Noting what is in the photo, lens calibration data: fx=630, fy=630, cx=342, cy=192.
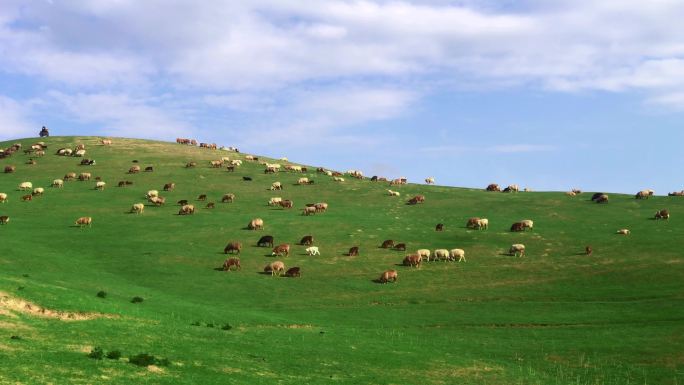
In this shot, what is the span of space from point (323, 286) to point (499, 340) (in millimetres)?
18108

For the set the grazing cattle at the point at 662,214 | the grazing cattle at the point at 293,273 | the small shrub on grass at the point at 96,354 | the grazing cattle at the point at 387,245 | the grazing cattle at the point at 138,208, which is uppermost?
the grazing cattle at the point at 662,214

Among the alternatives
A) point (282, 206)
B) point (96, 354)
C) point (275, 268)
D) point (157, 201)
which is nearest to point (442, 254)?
point (275, 268)

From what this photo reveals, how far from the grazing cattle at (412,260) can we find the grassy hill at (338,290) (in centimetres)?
152

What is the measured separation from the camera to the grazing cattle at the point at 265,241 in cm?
6825

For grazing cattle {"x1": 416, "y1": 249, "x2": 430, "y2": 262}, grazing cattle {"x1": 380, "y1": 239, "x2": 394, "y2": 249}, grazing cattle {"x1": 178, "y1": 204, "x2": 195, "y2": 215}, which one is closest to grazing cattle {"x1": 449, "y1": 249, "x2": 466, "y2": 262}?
grazing cattle {"x1": 416, "y1": 249, "x2": 430, "y2": 262}

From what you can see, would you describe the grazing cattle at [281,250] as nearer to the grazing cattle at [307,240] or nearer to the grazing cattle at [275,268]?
the grazing cattle at [307,240]

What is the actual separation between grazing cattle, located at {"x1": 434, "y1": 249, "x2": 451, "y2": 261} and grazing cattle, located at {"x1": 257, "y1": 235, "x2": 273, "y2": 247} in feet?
58.5

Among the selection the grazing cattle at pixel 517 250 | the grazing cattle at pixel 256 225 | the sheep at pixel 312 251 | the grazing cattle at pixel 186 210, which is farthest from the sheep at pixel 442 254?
the grazing cattle at pixel 186 210

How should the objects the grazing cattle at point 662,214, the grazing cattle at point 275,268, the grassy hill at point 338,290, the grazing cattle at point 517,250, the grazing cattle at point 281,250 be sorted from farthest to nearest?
the grazing cattle at point 662,214
the grazing cattle at point 517,250
the grazing cattle at point 281,250
the grazing cattle at point 275,268
the grassy hill at point 338,290

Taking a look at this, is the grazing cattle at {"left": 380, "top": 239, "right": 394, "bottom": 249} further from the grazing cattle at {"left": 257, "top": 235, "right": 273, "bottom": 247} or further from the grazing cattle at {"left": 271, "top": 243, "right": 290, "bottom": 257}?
the grazing cattle at {"left": 257, "top": 235, "right": 273, "bottom": 247}

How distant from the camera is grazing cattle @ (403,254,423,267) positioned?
63062 millimetres

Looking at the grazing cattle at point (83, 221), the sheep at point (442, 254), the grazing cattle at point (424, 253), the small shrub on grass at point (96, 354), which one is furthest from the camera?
the grazing cattle at point (83, 221)

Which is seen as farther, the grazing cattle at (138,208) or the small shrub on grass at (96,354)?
the grazing cattle at (138,208)

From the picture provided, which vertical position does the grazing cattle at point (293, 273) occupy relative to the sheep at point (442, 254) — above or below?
below
